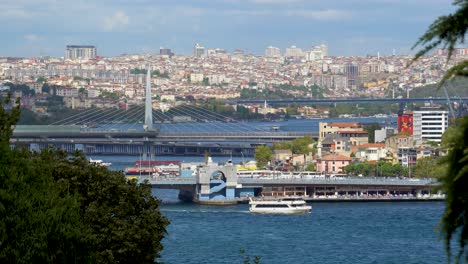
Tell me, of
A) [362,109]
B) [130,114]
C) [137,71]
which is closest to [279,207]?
[130,114]

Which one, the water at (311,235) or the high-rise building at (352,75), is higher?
the high-rise building at (352,75)

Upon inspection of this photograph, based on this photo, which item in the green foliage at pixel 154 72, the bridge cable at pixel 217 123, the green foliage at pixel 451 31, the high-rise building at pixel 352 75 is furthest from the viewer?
the high-rise building at pixel 352 75

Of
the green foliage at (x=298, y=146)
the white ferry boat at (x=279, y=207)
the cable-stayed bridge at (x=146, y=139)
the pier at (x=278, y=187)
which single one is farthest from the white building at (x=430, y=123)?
the white ferry boat at (x=279, y=207)

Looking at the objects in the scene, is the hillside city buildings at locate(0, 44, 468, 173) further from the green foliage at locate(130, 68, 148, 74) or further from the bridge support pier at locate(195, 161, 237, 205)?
the bridge support pier at locate(195, 161, 237, 205)

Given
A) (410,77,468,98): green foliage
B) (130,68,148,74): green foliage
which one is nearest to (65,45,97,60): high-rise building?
(130,68,148,74): green foliage

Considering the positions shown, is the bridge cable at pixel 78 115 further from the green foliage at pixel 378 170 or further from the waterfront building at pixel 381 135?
the green foliage at pixel 378 170

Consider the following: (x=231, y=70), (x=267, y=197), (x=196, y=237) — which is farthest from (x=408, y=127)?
(x=231, y=70)

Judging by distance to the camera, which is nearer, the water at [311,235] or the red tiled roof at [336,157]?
the water at [311,235]

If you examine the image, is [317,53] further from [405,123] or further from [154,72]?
→ [405,123]
